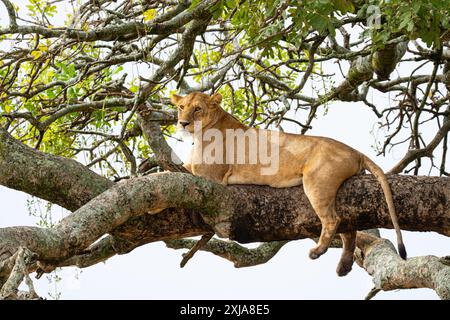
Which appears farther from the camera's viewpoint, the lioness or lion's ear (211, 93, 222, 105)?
lion's ear (211, 93, 222, 105)

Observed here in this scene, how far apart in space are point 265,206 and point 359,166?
29.4 inches

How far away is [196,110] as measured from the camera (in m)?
7.03

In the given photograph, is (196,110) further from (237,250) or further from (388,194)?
(237,250)

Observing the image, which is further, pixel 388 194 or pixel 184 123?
pixel 184 123

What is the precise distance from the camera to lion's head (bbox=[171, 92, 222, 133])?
7.02 m

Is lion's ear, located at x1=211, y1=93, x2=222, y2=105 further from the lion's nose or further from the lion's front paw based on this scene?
the lion's front paw

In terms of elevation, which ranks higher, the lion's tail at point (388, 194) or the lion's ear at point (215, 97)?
the lion's ear at point (215, 97)

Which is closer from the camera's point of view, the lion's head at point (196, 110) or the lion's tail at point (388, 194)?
the lion's tail at point (388, 194)

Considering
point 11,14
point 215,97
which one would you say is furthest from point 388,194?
point 11,14

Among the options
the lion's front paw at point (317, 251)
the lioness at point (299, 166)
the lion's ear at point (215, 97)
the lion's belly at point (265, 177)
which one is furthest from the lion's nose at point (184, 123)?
the lion's front paw at point (317, 251)

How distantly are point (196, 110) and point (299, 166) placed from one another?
39.1 inches

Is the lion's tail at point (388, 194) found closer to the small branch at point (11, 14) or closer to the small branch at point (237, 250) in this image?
the small branch at point (237, 250)

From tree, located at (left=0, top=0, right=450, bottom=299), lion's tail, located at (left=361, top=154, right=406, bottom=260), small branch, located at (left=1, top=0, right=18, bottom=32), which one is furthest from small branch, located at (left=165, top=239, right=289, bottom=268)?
small branch, located at (left=1, top=0, right=18, bottom=32)

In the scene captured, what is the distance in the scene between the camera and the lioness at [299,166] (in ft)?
20.8
